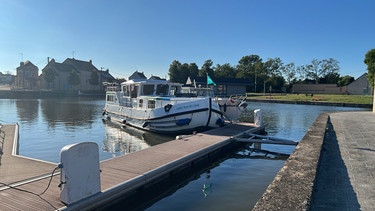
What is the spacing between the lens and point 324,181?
20.0 ft

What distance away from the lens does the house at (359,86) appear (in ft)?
231

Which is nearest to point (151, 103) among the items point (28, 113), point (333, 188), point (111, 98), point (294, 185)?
point (111, 98)

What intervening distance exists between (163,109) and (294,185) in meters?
11.1

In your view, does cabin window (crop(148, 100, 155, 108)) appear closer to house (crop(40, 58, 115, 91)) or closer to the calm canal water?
the calm canal water

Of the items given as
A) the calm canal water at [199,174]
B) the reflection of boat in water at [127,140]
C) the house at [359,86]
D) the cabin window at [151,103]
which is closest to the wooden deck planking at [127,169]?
the calm canal water at [199,174]

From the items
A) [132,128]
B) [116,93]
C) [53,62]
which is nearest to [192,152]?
[132,128]

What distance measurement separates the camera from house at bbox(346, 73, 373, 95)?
7047 cm

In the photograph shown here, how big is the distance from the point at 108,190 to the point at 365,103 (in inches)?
1807

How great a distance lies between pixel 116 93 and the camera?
20.4m

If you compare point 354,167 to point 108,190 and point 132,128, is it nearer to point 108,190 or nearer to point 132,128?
point 108,190

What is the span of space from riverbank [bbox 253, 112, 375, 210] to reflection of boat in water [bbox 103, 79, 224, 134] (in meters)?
7.12

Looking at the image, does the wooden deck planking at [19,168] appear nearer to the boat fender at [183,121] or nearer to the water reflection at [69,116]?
the boat fender at [183,121]

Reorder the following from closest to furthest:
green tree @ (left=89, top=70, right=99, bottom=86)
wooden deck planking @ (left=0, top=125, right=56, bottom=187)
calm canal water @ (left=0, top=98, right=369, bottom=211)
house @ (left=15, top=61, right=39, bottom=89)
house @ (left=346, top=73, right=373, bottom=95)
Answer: wooden deck planking @ (left=0, top=125, right=56, bottom=187), calm canal water @ (left=0, top=98, right=369, bottom=211), house @ (left=346, top=73, right=373, bottom=95), house @ (left=15, top=61, right=39, bottom=89), green tree @ (left=89, top=70, right=99, bottom=86)

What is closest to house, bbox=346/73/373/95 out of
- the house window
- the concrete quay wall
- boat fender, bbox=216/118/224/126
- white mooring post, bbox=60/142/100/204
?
the house window
